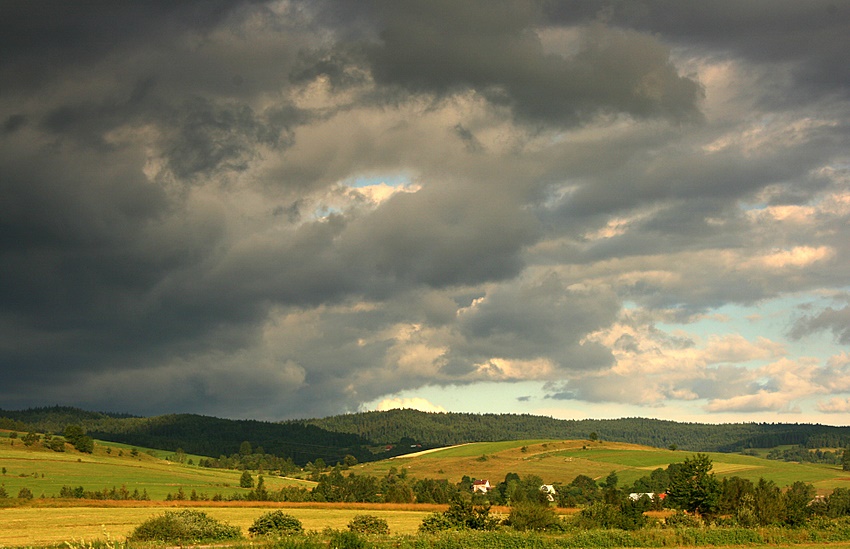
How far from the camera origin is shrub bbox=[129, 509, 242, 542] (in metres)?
71.4

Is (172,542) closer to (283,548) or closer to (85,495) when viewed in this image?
(283,548)

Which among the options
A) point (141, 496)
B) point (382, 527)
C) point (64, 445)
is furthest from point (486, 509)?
point (64, 445)

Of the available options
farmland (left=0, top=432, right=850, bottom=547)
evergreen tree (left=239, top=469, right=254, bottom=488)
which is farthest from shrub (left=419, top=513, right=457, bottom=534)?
evergreen tree (left=239, top=469, right=254, bottom=488)

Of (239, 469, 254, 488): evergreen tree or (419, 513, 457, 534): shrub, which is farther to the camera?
(239, 469, 254, 488): evergreen tree

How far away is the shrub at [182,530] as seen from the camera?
71.4m

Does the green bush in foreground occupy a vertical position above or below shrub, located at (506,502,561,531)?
above

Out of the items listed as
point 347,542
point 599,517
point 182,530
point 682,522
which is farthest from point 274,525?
point 682,522

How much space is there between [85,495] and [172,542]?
70.2m

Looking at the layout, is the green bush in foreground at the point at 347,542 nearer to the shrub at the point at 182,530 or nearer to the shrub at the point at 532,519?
the shrub at the point at 182,530

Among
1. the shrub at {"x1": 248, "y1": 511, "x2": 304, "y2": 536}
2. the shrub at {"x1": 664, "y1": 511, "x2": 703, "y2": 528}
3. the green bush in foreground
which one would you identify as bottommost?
the shrub at {"x1": 248, "y1": 511, "x2": 304, "y2": 536}

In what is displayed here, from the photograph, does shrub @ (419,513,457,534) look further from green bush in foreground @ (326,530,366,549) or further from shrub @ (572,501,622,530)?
green bush in foreground @ (326,530,366,549)

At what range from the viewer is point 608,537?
2773 inches

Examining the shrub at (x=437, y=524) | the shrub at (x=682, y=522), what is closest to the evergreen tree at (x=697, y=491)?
the shrub at (x=682, y=522)

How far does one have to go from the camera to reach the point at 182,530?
72375 mm
